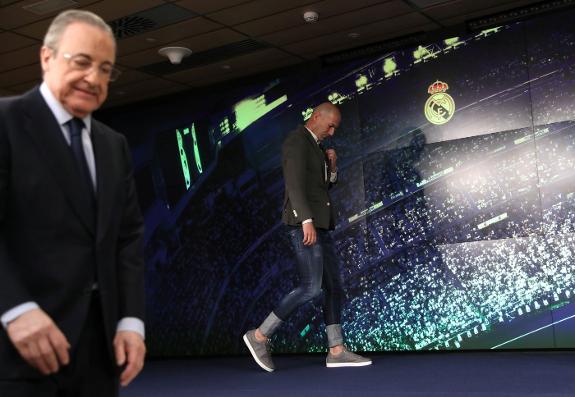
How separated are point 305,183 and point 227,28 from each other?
148 centimetres

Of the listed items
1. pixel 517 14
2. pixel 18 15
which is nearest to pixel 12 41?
pixel 18 15

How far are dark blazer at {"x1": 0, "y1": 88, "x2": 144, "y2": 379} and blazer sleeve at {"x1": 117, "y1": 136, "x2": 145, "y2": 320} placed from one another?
0.05 meters

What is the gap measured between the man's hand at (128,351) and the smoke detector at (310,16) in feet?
11.7

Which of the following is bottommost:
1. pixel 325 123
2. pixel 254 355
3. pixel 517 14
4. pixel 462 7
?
pixel 254 355

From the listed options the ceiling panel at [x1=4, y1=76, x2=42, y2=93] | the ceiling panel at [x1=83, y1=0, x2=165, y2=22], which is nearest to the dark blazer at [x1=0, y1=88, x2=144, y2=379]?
the ceiling panel at [x1=83, y1=0, x2=165, y2=22]

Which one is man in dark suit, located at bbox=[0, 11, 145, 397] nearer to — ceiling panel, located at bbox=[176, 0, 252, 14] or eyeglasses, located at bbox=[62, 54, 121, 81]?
eyeglasses, located at bbox=[62, 54, 121, 81]

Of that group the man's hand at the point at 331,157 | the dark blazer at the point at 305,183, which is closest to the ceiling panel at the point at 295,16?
the dark blazer at the point at 305,183

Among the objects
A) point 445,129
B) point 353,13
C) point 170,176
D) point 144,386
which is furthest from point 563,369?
point 170,176

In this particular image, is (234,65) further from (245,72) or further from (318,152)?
(318,152)

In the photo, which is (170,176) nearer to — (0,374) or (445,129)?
(445,129)

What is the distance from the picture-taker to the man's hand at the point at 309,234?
357 cm

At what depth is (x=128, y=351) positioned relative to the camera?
1.06 meters

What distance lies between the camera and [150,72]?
5359 mm

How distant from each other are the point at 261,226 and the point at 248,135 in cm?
82
